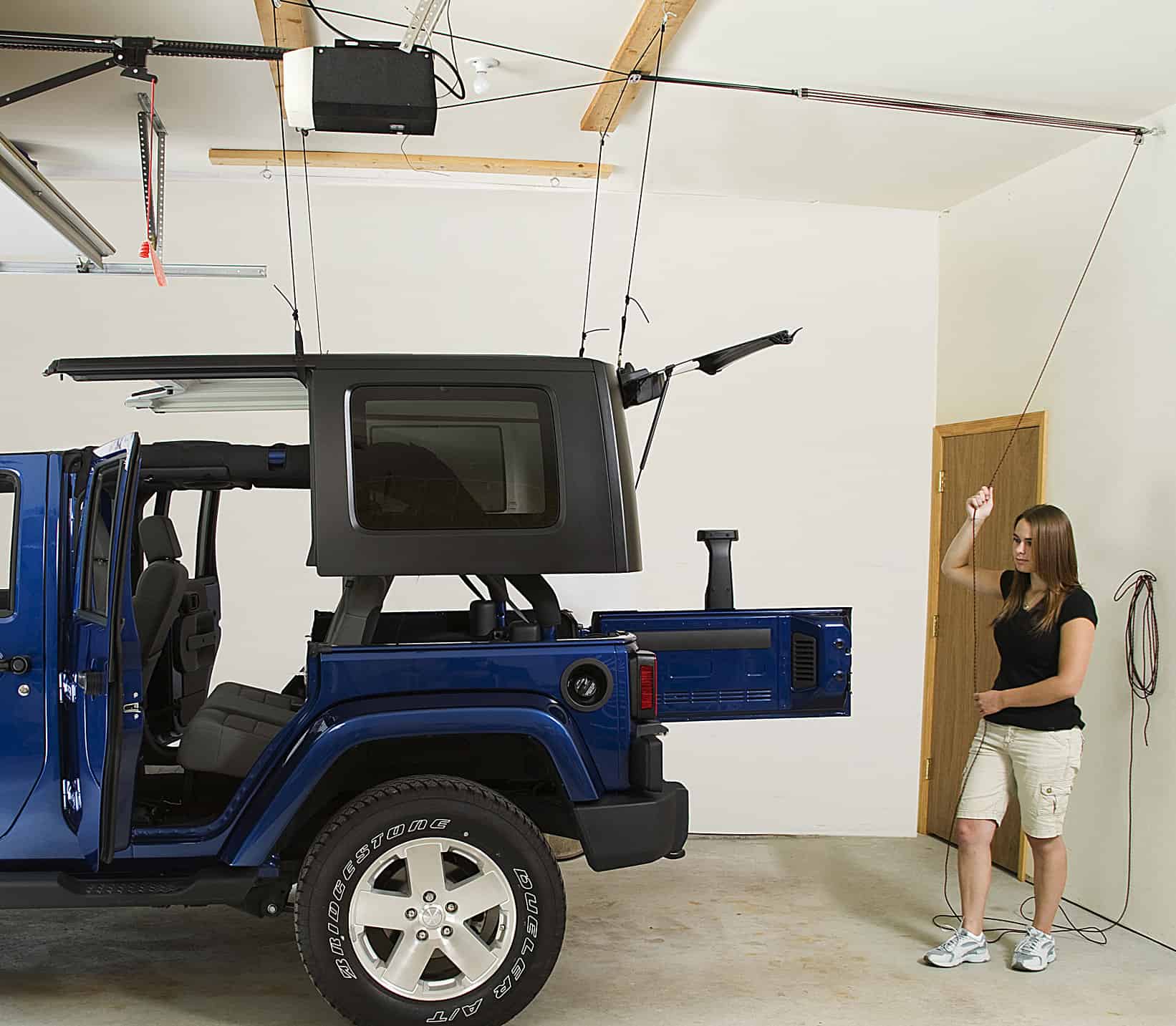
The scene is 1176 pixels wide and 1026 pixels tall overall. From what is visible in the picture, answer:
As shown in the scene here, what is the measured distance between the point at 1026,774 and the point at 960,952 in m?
0.62

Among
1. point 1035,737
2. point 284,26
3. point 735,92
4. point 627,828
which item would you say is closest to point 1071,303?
point 735,92

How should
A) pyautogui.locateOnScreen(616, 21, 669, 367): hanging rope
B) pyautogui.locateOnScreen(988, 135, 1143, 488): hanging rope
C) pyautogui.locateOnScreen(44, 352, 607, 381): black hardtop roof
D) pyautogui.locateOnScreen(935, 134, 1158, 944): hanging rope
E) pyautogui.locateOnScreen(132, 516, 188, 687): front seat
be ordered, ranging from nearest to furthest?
pyautogui.locateOnScreen(44, 352, 607, 381): black hardtop roof < pyautogui.locateOnScreen(132, 516, 188, 687): front seat < pyautogui.locateOnScreen(935, 134, 1158, 944): hanging rope < pyautogui.locateOnScreen(616, 21, 669, 367): hanging rope < pyautogui.locateOnScreen(988, 135, 1143, 488): hanging rope

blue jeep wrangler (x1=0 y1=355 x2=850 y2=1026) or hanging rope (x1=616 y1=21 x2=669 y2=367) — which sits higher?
hanging rope (x1=616 y1=21 x2=669 y2=367)

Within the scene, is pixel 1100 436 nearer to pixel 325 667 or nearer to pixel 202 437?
pixel 325 667

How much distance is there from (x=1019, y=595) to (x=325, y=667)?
233cm

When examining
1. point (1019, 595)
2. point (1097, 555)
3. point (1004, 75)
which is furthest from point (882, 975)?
point (1004, 75)

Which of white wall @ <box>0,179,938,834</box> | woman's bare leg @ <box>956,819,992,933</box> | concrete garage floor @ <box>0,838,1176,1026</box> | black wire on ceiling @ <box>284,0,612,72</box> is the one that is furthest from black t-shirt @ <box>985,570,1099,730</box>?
black wire on ceiling @ <box>284,0,612,72</box>

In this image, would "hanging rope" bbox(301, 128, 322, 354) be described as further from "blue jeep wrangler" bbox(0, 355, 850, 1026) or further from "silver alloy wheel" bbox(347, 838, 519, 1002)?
"silver alloy wheel" bbox(347, 838, 519, 1002)

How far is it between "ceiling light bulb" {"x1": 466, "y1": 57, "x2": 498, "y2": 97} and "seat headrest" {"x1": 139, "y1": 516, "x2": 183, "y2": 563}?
1968 millimetres

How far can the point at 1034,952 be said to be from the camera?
380 cm

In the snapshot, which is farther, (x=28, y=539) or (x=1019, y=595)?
(x=1019, y=595)

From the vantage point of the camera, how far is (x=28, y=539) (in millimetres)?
3096

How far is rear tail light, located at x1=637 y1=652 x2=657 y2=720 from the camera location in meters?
3.25

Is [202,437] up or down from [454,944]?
up
